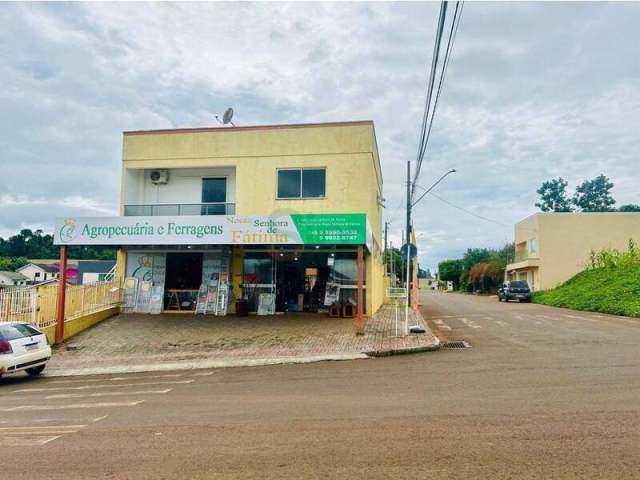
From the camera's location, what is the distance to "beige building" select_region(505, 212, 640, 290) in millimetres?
41219

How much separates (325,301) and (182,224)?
271 inches

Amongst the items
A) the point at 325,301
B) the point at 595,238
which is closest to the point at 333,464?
the point at 325,301

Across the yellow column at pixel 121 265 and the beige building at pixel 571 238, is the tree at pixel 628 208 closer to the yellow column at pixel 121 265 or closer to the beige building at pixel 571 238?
the beige building at pixel 571 238

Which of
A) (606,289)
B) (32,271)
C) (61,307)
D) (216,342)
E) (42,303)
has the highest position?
(32,271)

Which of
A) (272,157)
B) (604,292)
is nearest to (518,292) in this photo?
(604,292)

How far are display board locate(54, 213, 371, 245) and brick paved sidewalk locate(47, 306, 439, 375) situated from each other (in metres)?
3.04

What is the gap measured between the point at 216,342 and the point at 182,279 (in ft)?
20.5

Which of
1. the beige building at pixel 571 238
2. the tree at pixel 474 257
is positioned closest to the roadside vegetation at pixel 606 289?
the beige building at pixel 571 238

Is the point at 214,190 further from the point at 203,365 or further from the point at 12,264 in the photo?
the point at 12,264

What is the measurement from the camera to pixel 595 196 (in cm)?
7388

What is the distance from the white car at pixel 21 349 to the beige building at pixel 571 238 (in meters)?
38.7

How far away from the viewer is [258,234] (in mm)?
16484

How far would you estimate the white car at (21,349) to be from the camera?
12320 millimetres

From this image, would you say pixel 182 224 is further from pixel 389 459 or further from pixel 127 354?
pixel 389 459
